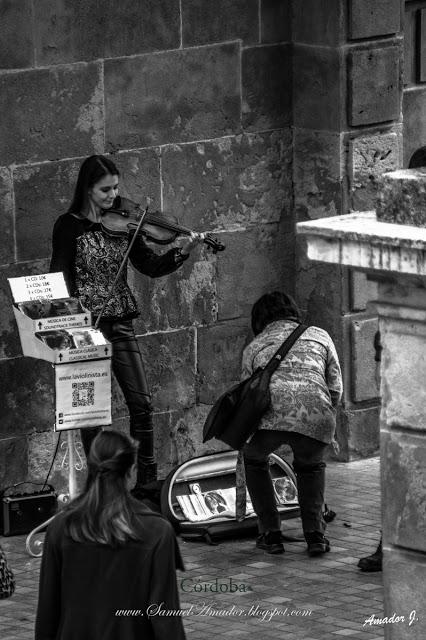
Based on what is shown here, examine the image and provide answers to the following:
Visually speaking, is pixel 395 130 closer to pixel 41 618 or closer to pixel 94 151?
pixel 94 151

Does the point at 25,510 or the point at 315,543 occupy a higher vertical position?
the point at 25,510

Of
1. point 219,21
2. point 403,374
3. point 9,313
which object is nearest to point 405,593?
point 403,374

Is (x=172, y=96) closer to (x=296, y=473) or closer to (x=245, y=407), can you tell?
(x=245, y=407)

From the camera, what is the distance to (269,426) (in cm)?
908

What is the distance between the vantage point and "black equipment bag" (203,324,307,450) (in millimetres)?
9031

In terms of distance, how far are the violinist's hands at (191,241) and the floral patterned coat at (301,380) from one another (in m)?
0.67

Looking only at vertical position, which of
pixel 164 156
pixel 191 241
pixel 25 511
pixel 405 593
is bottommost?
pixel 25 511

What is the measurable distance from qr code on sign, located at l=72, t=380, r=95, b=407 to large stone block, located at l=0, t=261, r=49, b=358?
3.59ft

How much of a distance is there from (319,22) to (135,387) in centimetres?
267

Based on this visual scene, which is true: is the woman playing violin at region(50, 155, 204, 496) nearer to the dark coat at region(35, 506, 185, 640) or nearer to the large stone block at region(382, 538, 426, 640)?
the large stone block at region(382, 538, 426, 640)

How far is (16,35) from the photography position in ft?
32.2

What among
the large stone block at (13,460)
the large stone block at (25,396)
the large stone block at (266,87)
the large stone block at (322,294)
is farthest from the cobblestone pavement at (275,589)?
the large stone block at (266,87)

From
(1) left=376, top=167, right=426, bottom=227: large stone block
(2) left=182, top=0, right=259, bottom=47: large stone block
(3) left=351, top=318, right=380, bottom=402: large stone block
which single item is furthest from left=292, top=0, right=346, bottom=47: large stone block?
(1) left=376, top=167, right=426, bottom=227: large stone block

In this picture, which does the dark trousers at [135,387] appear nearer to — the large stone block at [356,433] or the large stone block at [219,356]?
the large stone block at [219,356]
